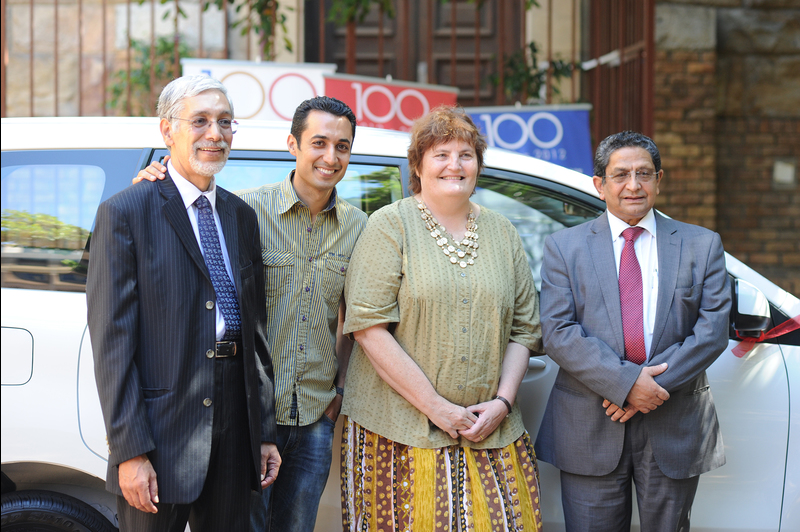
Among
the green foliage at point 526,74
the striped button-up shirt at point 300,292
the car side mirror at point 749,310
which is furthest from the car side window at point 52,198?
the green foliage at point 526,74

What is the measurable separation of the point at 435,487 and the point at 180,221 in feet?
3.62

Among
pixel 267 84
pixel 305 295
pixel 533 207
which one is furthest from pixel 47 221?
pixel 267 84

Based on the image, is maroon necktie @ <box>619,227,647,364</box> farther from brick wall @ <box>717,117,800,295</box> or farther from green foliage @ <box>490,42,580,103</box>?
brick wall @ <box>717,117,800,295</box>

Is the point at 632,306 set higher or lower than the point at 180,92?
lower

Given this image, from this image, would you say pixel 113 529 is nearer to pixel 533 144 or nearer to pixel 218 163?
pixel 218 163

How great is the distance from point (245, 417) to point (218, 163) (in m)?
0.70

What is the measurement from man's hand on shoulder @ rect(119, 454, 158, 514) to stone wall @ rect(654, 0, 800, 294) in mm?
5256

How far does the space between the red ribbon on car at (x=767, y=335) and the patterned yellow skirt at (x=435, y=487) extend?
868 mm

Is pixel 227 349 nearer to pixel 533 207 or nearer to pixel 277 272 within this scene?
pixel 277 272

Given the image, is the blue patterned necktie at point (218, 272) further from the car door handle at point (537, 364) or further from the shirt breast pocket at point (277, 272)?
Answer: the car door handle at point (537, 364)

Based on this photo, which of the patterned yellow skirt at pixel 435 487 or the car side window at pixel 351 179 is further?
the car side window at pixel 351 179

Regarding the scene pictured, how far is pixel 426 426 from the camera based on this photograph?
231 cm

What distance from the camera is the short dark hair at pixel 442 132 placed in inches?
92.6

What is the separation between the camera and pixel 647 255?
2.48 m
